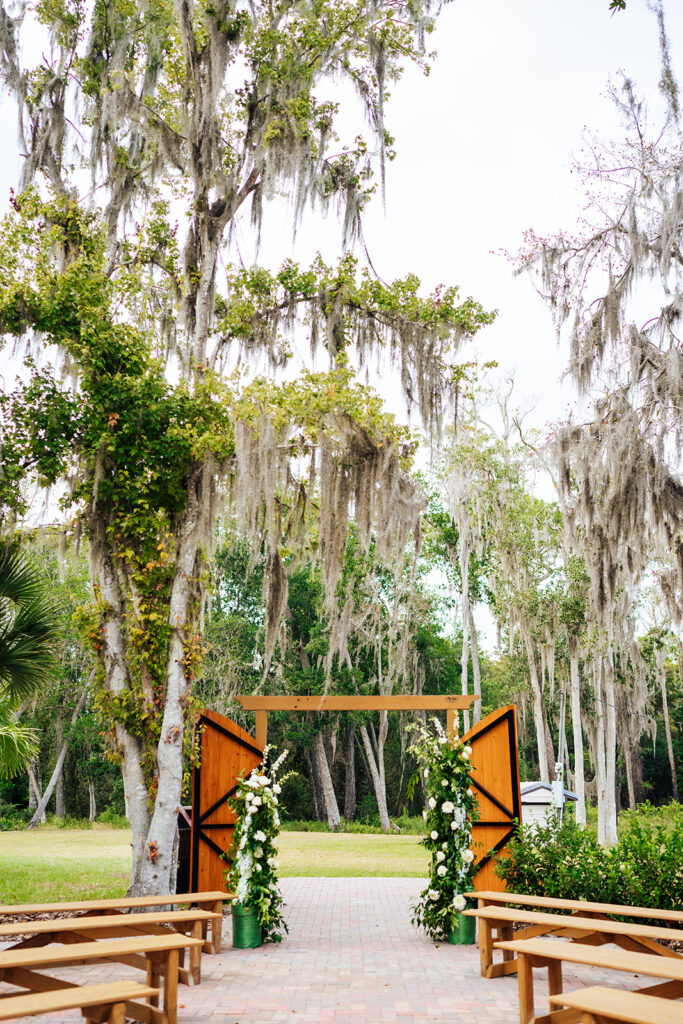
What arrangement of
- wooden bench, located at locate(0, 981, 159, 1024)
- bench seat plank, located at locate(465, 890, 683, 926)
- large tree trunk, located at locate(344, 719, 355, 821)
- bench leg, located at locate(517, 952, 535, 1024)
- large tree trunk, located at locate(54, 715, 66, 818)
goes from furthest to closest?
large tree trunk, located at locate(344, 719, 355, 821) → large tree trunk, located at locate(54, 715, 66, 818) → bench seat plank, located at locate(465, 890, 683, 926) → bench leg, located at locate(517, 952, 535, 1024) → wooden bench, located at locate(0, 981, 159, 1024)

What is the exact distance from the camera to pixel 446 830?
6633 mm

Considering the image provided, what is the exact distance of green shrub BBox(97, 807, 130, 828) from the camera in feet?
78.1

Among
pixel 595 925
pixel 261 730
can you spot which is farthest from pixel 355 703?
pixel 595 925

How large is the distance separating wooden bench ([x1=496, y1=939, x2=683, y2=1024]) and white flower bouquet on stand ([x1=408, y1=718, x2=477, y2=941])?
2231mm

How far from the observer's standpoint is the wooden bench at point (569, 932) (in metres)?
4.21

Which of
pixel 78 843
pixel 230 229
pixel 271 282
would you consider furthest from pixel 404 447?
pixel 78 843

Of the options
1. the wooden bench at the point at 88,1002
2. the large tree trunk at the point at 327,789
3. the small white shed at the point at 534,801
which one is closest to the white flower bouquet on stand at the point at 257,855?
the wooden bench at the point at 88,1002

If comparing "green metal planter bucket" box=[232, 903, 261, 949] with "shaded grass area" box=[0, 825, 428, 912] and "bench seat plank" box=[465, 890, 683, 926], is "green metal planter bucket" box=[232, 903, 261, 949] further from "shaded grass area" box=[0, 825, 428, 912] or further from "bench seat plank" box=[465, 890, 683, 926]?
"shaded grass area" box=[0, 825, 428, 912]

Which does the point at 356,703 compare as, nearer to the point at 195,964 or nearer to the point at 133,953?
the point at 195,964

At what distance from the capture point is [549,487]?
744 inches

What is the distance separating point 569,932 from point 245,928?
281 centimetres

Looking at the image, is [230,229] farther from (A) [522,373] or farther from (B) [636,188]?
(A) [522,373]

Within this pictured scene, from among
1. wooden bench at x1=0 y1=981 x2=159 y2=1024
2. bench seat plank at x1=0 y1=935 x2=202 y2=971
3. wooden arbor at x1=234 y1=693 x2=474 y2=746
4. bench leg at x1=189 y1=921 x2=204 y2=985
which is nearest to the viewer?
wooden bench at x1=0 y1=981 x2=159 y2=1024

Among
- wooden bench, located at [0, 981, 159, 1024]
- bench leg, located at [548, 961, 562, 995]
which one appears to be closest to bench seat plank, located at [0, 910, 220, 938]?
wooden bench, located at [0, 981, 159, 1024]
